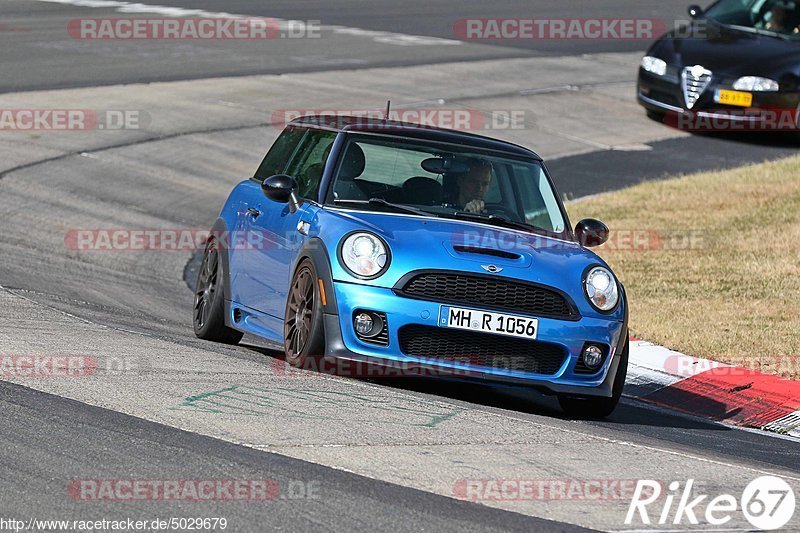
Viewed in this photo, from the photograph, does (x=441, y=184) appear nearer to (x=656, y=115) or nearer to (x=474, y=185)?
(x=474, y=185)

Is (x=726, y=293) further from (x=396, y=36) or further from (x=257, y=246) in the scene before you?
(x=396, y=36)

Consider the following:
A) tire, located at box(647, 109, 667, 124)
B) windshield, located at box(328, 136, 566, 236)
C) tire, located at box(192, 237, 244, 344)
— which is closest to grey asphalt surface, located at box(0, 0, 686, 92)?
tire, located at box(647, 109, 667, 124)

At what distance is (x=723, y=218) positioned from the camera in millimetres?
15633

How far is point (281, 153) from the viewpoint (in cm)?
966

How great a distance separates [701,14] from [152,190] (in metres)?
9.51

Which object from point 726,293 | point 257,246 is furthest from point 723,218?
point 257,246

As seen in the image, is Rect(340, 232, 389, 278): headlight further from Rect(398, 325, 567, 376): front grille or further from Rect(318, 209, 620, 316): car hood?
Rect(398, 325, 567, 376): front grille

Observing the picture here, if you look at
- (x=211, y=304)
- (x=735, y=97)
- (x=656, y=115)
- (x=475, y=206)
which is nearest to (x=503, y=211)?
(x=475, y=206)

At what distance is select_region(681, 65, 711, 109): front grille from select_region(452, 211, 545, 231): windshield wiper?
38.2 ft

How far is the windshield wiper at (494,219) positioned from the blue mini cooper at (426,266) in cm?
1

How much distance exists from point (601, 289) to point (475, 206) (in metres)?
1.09

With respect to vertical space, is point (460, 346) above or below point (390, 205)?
below

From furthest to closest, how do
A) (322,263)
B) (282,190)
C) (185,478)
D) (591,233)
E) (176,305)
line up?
(176,305) → (591,233) → (282,190) → (322,263) → (185,478)

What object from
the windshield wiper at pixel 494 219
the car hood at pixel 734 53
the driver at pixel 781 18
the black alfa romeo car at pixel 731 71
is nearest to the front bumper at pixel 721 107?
the black alfa romeo car at pixel 731 71
